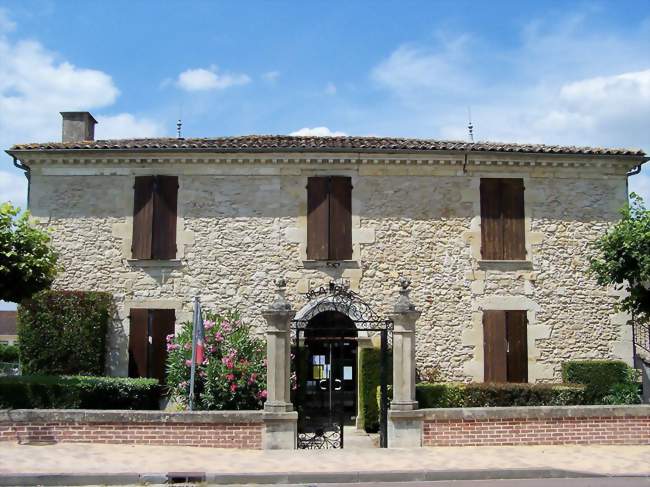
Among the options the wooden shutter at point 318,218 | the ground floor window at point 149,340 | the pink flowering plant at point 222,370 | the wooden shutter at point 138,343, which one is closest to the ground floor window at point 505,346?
the wooden shutter at point 318,218

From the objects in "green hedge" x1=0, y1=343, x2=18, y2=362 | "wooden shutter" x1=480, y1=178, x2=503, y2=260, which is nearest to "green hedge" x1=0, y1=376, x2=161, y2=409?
"wooden shutter" x1=480, y1=178, x2=503, y2=260

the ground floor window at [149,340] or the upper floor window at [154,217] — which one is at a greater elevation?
the upper floor window at [154,217]

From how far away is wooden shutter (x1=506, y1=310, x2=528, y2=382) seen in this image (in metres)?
15.8

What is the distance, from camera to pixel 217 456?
10.2m

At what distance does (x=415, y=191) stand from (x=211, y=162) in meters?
5.04

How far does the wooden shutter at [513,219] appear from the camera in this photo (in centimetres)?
1614

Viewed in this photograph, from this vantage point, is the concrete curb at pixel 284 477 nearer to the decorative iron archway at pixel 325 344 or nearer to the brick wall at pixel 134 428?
the brick wall at pixel 134 428

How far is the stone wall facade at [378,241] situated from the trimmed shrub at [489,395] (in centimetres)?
162

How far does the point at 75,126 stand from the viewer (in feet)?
59.9

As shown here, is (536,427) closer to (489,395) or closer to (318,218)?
(489,395)

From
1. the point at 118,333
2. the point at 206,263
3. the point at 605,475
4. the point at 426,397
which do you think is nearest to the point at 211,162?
the point at 206,263

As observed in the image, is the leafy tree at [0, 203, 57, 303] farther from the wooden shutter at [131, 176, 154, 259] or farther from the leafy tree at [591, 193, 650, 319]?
the leafy tree at [591, 193, 650, 319]

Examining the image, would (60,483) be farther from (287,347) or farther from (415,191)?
(415,191)

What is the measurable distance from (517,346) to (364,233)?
14.9ft
